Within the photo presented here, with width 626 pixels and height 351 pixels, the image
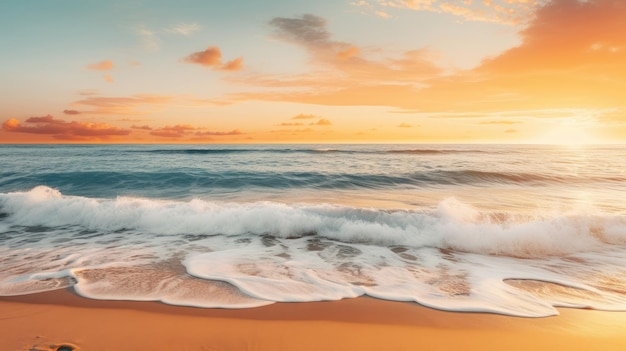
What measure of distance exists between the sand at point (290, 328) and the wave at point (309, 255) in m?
0.24

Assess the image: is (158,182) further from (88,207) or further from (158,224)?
(158,224)

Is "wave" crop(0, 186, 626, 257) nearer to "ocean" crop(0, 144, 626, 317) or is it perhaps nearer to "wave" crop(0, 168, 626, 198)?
"ocean" crop(0, 144, 626, 317)

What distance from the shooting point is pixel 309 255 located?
20.9 feet

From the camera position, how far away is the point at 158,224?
8375mm

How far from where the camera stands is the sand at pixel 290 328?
128 inches

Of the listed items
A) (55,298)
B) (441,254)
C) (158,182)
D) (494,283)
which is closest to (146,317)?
(55,298)

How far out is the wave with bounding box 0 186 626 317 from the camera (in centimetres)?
451

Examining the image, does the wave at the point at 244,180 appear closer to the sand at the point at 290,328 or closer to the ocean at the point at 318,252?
the ocean at the point at 318,252

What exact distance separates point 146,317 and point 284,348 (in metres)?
1.74

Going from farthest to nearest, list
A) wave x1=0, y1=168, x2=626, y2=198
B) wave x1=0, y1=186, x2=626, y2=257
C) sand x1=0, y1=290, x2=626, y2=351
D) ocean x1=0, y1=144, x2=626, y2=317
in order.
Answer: wave x1=0, y1=168, x2=626, y2=198, wave x1=0, y1=186, x2=626, y2=257, ocean x1=0, y1=144, x2=626, y2=317, sand x1=0, y1=290, x2=626, y2=351

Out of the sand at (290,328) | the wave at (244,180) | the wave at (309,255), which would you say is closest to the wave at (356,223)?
the wave at (309,255)

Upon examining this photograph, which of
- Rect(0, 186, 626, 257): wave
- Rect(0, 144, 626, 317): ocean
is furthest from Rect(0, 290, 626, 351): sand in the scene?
Rect(0, 186, 626, 257): wave

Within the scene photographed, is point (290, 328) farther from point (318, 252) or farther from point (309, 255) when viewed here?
point (318, 252)

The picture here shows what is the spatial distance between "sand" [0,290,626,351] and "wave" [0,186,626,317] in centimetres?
24
